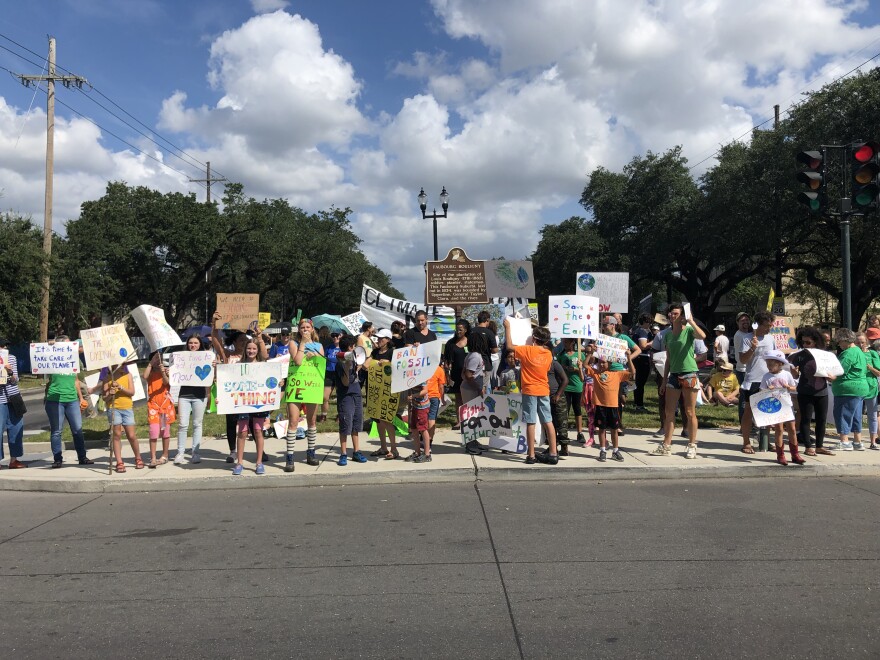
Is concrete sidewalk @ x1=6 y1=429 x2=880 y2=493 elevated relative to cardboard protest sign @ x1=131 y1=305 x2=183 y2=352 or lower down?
lower down

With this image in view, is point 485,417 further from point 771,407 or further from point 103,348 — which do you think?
point 103,348

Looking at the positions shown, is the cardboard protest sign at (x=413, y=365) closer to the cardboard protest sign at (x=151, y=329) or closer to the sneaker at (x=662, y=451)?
the cardboard protest sign at (x=151, y=329)

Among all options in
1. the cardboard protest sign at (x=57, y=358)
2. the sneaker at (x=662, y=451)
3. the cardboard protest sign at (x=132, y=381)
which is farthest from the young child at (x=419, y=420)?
the cardboard protest sign at (x=57, y=358)

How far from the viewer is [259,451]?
8.49 m

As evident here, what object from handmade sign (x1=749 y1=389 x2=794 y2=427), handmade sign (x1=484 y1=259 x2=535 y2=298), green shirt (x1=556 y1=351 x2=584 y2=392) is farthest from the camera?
handmade sign (x1=484 y1=259 x2=535 y2=298)

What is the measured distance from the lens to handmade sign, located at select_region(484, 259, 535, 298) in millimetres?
14711

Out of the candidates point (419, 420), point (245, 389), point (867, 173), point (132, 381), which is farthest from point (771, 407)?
point (132, 381)

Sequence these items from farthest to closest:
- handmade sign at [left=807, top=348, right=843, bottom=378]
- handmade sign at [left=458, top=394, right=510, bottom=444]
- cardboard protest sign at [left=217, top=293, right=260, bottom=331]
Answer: cardboard protest sign at [left=217, top=293, right=260, bottom=331] → handmade sign at [left=458, top=394, right=510, bottom=444] → handmade sign at [left=807, top=348, right=843, bottom=378]

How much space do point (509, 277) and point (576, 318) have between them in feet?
17.4

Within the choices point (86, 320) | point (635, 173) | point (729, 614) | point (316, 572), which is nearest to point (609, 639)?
point (729, 614)

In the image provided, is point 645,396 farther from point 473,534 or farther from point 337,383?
point 473,534

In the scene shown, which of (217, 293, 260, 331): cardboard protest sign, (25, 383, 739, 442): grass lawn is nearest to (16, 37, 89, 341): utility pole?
(217, 293, 260, 331): cardboard protest sign

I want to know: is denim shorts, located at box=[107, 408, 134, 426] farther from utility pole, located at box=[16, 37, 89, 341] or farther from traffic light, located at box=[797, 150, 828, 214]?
utility pole, located at box=[16, 37, 89, 341]

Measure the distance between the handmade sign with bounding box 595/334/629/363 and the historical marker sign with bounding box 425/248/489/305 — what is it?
5.59 meters
